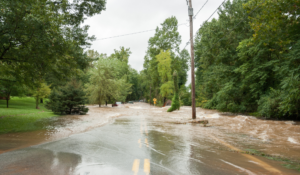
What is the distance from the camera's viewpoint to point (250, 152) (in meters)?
5.76

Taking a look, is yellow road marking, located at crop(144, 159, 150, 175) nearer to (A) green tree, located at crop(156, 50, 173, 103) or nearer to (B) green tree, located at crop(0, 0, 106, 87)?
(B) green tree, located at crop(0, 0, 106, 87)

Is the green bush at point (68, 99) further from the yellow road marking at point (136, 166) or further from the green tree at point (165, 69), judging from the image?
the green tree at point (165, 69)

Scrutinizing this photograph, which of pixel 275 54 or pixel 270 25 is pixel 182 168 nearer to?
pixel 270 25

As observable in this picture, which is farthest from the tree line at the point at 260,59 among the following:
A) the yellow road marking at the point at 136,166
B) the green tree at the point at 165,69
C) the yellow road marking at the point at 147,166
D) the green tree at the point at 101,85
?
the green tree at the point at 101,85

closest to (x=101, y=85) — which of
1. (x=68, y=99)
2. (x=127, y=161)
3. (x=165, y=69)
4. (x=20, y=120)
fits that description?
(x=165, y=69)

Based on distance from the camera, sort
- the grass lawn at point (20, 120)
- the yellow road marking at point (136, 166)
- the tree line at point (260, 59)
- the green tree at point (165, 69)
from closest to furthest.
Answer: the yellow road marking at point (136, 166) < the grass lawn at point (20, 120) < the tree line at point (260, 59) < the green tree at point (165, 69)

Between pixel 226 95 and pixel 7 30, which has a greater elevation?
pixel 7 30

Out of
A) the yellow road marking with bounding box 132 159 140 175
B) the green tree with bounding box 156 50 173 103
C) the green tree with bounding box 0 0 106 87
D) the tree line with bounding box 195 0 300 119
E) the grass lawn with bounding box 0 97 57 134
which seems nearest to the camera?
the yellow road marking with bounding box 132 159 140 175

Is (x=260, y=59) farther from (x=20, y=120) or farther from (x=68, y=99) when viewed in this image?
(x=20, y=120)

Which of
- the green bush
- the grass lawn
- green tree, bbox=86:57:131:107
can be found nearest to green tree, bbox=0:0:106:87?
the grass lawn

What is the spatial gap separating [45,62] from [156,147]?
8.85 m

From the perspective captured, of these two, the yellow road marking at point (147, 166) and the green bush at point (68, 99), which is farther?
the green bush at point (68, 99)

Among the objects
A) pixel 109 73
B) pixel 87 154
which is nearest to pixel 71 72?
pixel 87 154

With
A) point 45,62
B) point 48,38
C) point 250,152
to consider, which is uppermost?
point 48,38
